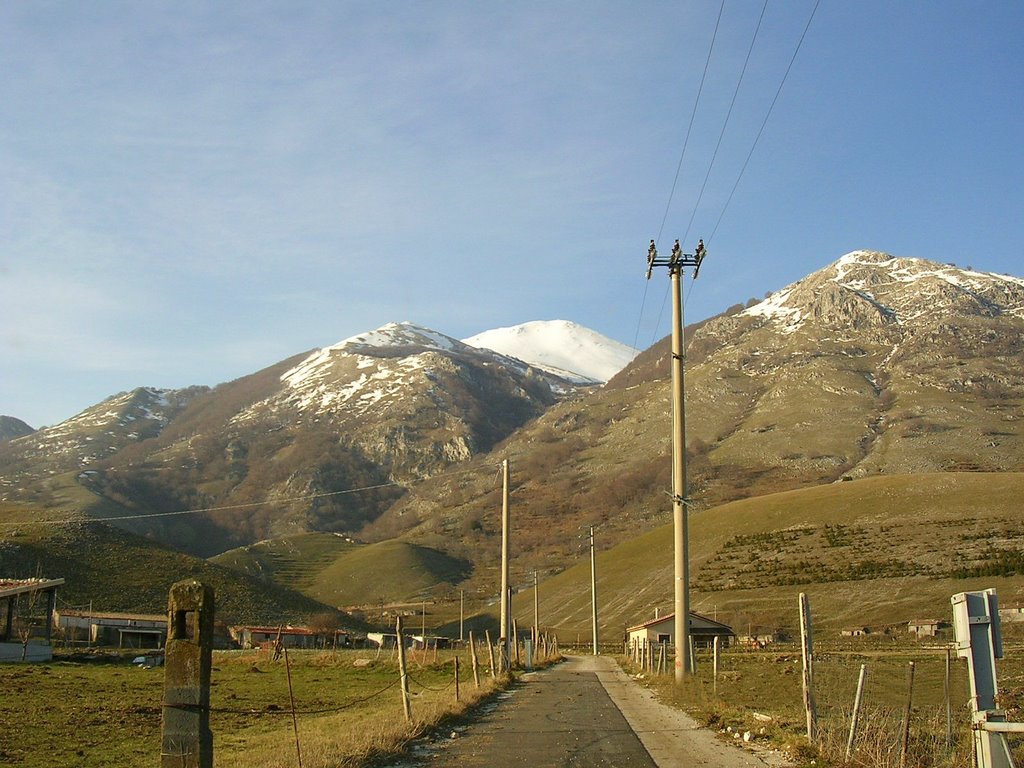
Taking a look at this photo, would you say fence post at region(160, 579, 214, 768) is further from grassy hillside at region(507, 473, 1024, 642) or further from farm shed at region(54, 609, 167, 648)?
grassy hillside at region(507, 473, 1024, 642)

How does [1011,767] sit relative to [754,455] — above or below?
below

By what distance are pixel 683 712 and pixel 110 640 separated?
56.4m

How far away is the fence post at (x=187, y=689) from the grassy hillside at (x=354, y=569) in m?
139

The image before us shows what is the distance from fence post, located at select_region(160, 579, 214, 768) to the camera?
26.7ft

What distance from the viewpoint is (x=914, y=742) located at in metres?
12.3

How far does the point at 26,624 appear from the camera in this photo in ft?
201

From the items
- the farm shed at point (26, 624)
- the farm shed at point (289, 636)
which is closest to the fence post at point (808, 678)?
the farm shed at point (26, 624)

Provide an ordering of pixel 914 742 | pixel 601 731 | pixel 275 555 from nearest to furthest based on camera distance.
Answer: pixel 914 742 < pixel 601 731 < pixel 275 555

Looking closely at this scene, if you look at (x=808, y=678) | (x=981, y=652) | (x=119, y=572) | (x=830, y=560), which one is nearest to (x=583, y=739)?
(x=808, y=678)

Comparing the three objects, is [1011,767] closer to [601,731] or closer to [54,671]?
[601,731]

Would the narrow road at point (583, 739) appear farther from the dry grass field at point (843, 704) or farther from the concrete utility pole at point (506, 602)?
the concrete utility pole at point (506, 602)

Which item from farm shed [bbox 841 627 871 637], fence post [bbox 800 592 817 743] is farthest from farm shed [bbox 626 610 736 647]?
fence post [bbox 800 592 817 743]

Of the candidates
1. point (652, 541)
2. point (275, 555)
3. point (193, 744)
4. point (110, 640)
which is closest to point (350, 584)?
A: point (275, 555)

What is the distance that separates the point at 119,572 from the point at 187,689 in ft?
286
